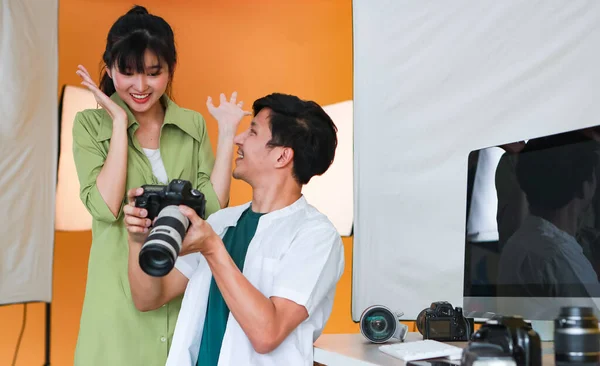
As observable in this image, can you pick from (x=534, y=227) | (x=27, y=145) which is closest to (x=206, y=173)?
(x=534, y=227)

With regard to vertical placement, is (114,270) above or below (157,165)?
below

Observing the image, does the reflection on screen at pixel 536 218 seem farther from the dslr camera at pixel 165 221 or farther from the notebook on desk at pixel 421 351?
the dslr camera at pixel 165 221

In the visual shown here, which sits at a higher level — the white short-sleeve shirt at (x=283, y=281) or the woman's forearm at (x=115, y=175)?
the woman's forearm at (x=115, y=175)

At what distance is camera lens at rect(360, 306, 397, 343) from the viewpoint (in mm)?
1758

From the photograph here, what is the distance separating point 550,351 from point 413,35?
4.73 feet

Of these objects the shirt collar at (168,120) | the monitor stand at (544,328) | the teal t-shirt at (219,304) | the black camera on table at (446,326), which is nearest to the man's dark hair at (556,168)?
the monitor stand at (544,328)

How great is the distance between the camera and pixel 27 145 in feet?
9.48

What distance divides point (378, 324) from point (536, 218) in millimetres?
493

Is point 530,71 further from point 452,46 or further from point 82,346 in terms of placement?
point 82,346

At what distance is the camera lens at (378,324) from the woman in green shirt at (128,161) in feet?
1.73

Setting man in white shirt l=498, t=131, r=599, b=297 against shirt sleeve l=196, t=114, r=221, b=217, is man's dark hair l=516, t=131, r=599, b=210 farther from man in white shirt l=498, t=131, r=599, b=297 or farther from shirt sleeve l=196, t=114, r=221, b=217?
shirt sleeve l=196, t=114, r=221, b=217

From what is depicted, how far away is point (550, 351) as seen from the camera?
1.52 metres

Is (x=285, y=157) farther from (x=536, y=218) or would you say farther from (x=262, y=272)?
(x=536, y=218)

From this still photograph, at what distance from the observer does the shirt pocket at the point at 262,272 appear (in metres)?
1.66
